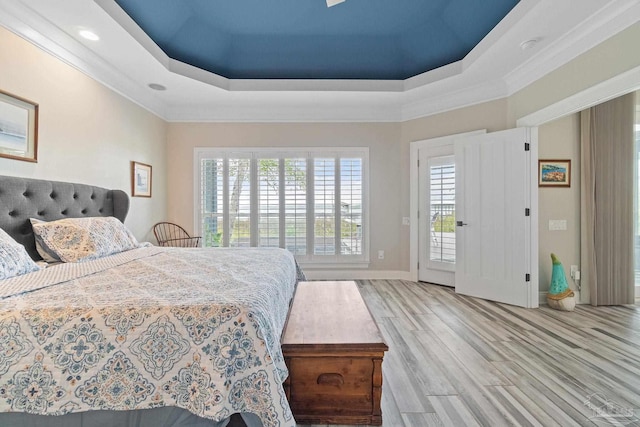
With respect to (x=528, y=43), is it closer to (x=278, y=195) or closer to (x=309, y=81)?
(x=309, y=81)

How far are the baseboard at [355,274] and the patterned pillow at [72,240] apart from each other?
105 inches

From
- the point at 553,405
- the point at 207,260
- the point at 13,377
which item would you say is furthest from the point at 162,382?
the point at 553,405

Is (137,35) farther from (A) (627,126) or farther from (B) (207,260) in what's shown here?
(A) (627,126)

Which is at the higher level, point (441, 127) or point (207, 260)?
point (441, 127)

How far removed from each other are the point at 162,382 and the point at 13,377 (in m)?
0.51

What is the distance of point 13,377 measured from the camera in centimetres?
106

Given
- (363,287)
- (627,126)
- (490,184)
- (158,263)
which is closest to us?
(158,263)

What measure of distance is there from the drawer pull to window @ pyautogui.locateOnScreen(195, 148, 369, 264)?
293 centimetres

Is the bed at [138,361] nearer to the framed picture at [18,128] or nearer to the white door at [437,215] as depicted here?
the framed picture at [18,128]

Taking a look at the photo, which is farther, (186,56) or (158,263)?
(186,56)

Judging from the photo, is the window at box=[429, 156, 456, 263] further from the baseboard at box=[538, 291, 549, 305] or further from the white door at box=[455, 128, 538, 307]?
the baseboard at box=[538, 291, 549, 305]

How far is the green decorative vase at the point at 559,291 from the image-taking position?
3.18 metres

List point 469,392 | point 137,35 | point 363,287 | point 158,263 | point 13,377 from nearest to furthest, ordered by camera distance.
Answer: point 13,377
point 469,392
point 158,263
point 137,35
point 363,287

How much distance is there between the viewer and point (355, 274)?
4.50 meters
